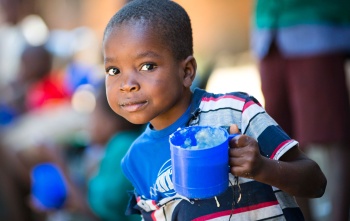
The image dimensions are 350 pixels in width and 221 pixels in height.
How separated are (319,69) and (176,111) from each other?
4.56 ft

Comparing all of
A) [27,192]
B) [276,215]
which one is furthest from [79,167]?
[276,215]

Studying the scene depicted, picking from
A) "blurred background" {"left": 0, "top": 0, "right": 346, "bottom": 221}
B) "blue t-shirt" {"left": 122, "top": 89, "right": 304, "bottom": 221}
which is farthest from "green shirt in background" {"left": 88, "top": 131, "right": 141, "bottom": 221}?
"blue t-shirt" {"left": 122, "top": 89, "right": 304, "bottom": 221}

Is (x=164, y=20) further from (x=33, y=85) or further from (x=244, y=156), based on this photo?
(x=33, y=85)

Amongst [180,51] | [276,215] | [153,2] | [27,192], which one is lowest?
[27,192]

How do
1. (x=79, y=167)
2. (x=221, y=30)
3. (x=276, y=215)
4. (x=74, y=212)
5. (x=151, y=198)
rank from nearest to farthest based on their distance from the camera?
(x=276, y=215), (x=151, y=198), (x=74, y=212), (x=79, y=167), (x=221, y=30)

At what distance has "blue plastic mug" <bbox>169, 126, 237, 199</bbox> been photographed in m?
1.65

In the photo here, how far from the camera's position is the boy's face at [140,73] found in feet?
6.24

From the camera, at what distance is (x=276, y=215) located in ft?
6.32

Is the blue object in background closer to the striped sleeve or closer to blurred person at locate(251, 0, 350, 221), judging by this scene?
blurred person at locate(251, 0, 350, 221)

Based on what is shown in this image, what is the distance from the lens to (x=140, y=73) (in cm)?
192

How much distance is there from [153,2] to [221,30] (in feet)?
20.3

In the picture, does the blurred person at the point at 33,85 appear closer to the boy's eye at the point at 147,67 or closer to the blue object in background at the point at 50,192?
the blue object in background at the point at 50,192

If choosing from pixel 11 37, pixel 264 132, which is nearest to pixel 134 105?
pixel 264 132

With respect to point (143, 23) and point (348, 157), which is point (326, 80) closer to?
point (348, 157)
